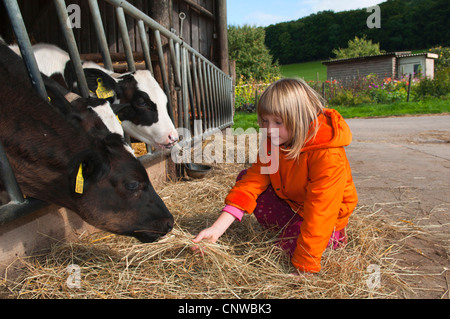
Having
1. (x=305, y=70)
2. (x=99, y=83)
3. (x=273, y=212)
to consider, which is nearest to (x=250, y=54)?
(x=305, y=70)

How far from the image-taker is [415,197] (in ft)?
9.80

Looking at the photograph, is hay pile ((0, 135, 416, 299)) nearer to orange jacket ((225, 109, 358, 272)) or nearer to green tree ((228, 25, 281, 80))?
orange jacket ((225, 109, 358, 272))

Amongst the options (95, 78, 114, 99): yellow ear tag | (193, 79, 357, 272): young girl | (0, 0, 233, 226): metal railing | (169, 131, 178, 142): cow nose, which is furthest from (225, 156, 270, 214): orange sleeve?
(95, 78, 114, 99): yellow ear tag

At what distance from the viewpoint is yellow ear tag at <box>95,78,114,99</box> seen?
322 centimetres

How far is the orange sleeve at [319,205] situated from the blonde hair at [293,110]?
4.5 inches

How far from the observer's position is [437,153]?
5105 millimetres

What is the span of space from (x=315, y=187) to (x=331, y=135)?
0.30m

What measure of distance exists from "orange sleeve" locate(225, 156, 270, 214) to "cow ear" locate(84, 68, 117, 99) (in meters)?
1.79

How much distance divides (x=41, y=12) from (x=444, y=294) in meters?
7.76

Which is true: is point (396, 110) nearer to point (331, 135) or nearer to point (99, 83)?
point (99, 83)

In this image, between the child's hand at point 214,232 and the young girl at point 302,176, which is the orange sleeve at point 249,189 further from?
the child's hand at point 214,232
